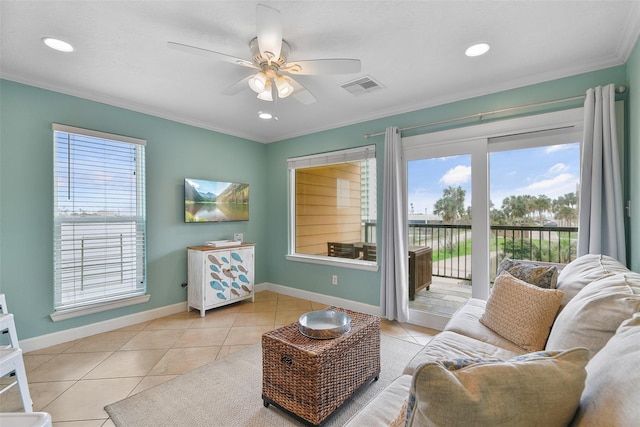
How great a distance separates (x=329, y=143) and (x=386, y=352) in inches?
104

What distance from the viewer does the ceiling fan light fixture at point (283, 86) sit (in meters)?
2.12

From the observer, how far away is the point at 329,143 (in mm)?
3979

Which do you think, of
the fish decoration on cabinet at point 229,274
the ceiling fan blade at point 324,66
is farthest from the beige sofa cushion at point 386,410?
the fish decoration on cabinet at point 229,274

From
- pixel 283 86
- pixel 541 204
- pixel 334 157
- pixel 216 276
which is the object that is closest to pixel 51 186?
pixel 216 276

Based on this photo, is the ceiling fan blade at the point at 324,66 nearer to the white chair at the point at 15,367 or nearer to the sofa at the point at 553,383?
the sofa at the point at 553,383

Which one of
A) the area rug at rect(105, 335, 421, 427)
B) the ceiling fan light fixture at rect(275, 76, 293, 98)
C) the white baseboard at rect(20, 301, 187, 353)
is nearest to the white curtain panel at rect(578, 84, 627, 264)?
the area rug at rect(105, 335, 421, 427)

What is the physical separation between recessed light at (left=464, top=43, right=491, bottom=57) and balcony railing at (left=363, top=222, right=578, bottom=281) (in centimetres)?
159

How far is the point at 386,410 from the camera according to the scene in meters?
1.14

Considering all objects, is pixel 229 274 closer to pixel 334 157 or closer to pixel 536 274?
pixel 334 157

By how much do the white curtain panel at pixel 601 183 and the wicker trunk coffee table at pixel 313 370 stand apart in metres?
1.87

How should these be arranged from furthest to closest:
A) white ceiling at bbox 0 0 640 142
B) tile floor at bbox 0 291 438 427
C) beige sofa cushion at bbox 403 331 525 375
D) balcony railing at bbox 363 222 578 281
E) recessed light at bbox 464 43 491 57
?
balcony railing at bbox 363 222 578 281 < recessed light at bbox 464 43 491 57 < tile floor at bbox 0 291 438 427 < white ceiling at bbox 0 0 640 142 < beige sofa cushion at bbox 403 331 525 375

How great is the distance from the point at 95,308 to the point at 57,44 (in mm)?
2411

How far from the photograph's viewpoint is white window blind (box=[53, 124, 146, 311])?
9.17 ft

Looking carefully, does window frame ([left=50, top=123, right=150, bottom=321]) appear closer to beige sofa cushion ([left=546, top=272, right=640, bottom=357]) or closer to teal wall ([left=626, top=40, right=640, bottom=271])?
beige sofa cushion ([left=546, top=272, right=640, bottom=357])
